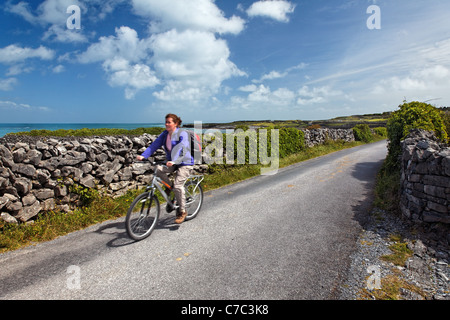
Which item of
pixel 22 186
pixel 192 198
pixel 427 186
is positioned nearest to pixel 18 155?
pixel 22 186

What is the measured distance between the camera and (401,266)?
3.67 m

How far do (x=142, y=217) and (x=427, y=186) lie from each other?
5.94 m

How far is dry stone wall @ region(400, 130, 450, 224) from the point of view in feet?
14.5

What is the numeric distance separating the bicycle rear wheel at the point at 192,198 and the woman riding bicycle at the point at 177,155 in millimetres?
478

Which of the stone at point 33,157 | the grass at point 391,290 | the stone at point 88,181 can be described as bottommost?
the grass at point 391,290

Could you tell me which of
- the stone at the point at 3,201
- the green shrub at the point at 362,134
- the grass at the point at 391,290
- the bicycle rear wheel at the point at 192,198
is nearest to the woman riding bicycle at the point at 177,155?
the bicycle rear wheel at the point at 192,198

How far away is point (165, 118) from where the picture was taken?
509 centimetres

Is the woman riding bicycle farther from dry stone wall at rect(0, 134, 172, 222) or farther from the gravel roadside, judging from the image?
the gravel roadside

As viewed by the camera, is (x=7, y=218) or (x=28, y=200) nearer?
(x=7, y=218)

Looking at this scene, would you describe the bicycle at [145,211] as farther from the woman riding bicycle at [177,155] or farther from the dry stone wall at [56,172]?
the dry stone wall at [56,172]

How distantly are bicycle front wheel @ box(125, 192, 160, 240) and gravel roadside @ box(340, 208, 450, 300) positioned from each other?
364cm

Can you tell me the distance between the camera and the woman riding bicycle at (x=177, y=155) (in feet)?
16.6

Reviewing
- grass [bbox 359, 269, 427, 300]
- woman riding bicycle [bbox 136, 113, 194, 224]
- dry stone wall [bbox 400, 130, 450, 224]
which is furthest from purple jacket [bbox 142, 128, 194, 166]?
dry stone wall [bbox 400, 130, 450, 224]

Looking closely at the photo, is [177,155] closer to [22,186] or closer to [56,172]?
[56,172]
